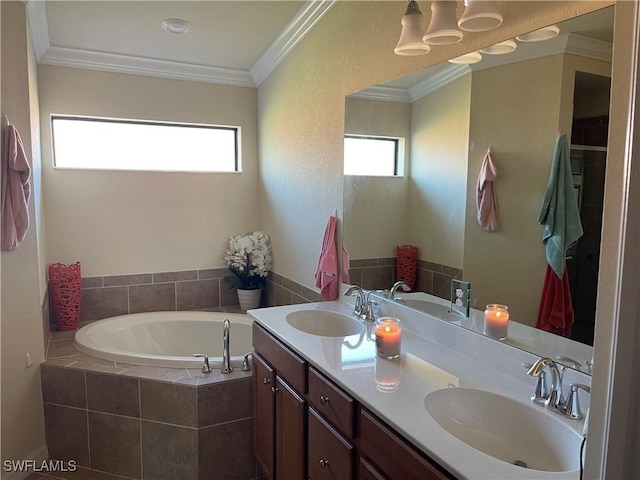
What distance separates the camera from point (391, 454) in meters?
1.23

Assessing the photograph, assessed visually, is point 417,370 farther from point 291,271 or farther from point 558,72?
point 291,271

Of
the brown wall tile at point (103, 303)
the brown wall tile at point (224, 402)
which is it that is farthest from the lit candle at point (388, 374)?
the brown wall tile at point (103, 303)

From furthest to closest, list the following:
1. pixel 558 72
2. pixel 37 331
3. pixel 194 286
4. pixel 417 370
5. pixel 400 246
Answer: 1. pixel 194 286
2. pixel 37 331
3. pixel 400 246
4. pixel 417 370
5. pixel 558 72

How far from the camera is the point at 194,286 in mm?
3826

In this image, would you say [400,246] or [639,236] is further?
[400,246]

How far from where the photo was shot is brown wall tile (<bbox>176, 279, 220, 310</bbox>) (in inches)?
149

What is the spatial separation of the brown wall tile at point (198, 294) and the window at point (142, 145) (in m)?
0.99

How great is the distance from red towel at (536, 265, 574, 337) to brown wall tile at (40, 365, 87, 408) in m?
2.49

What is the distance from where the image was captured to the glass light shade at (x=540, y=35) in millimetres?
1350

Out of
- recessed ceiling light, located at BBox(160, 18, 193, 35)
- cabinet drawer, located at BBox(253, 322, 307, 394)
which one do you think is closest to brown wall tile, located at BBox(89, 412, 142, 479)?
cabinet drawer, located at BBox(253, 322, 307, 394)

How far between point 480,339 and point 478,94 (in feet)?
3.04

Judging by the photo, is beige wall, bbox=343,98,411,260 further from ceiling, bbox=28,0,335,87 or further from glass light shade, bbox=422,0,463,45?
ceiling, bbox=28,0,335,87

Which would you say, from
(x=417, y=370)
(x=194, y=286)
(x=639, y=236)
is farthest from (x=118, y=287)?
(x=639, y=236)

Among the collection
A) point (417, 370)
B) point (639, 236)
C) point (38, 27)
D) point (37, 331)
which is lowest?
point (37, 331)
